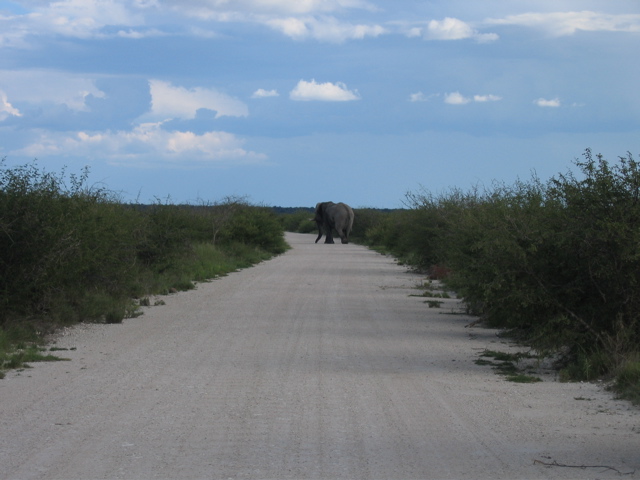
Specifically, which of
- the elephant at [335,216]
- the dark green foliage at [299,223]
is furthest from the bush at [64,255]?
the dark green foliage at [299,223]

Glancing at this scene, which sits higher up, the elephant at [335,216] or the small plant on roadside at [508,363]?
the elephant at [335,216]

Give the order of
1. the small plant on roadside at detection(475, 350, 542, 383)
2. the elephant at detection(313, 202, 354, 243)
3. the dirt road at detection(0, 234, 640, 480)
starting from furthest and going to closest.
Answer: the elephant at detection(313, 202, 354, 243)
the small plant on roadside at detection(475, 350, 542, 383)
the dirt road at detection(0, 234, 640, 480)

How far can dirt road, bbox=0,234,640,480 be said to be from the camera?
6570 mm

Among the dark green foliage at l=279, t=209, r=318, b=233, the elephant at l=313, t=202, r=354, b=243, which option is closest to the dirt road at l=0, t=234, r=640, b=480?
the elephant at l=313, t=202, r=354, b=243

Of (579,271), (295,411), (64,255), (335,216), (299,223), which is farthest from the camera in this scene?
(299,223)

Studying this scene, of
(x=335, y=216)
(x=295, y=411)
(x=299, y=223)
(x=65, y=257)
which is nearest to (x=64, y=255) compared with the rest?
(x=65, y=257)

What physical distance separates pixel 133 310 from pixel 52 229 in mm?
4156

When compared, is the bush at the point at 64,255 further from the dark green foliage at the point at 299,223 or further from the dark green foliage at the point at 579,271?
the dark green foliage at the point at 299,223

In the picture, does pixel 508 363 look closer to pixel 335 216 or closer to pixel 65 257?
pixel 65 257

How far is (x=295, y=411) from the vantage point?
8.49 meters

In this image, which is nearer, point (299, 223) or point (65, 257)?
point (65, 257)

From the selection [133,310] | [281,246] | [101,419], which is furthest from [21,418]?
[281,246]

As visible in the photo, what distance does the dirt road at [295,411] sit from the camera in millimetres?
6570

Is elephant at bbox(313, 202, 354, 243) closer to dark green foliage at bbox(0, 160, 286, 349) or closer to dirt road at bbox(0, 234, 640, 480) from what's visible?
dark green foliage at bbox(0, 160, 286, 349)
